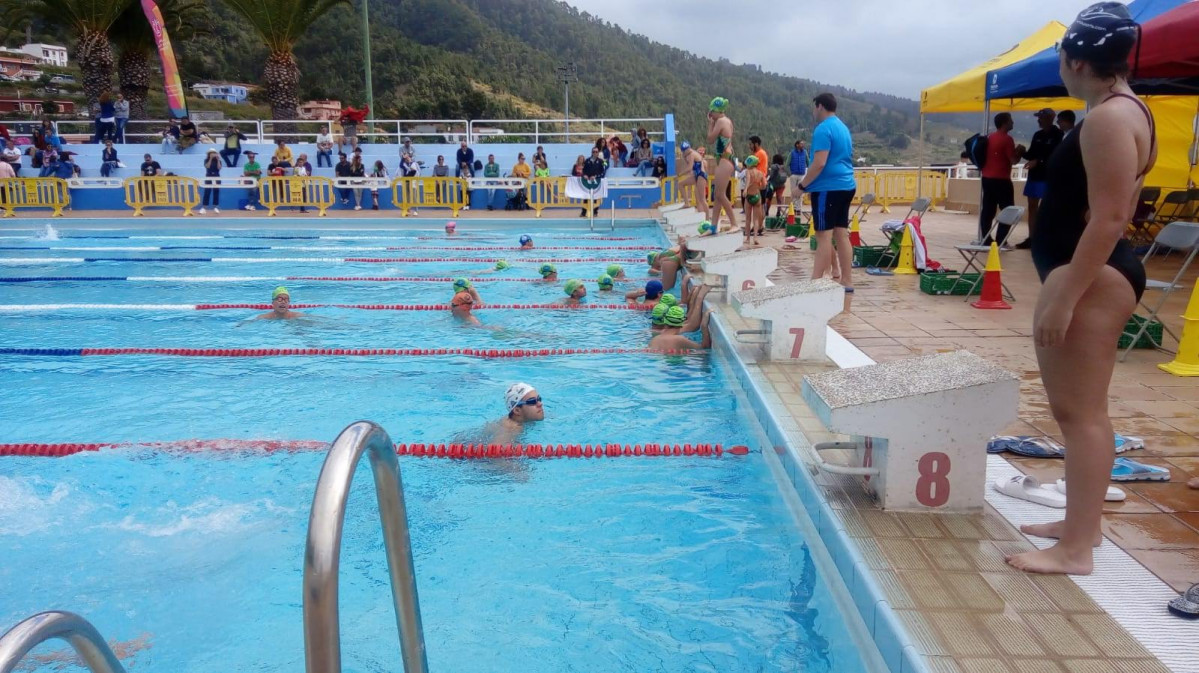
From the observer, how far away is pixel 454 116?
52.6 metres

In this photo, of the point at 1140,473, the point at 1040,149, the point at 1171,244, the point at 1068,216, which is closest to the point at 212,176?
the point at 1040,149

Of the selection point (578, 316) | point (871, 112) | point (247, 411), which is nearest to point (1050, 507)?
point (247, 411)

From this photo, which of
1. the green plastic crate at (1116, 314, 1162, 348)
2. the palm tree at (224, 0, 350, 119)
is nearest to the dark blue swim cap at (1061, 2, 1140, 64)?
the green plastic crate at (1116, 314, 1162, 348)

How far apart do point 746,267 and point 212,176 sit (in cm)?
1601

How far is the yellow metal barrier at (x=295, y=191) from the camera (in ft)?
60.2

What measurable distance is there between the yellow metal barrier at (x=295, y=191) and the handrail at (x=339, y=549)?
17.5m

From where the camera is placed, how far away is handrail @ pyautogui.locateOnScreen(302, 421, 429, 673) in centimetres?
140

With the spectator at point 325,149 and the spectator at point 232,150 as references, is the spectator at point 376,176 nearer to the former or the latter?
the spectator at point 325,149

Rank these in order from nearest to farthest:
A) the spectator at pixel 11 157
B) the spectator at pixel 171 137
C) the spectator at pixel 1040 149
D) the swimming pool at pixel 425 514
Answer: the swimming pool at pixel 425 514, the spectator at pixel 1040 149, the spectator at pixel 11 157, the spectator at pixel 171 137

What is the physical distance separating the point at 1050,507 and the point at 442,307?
6908 mm

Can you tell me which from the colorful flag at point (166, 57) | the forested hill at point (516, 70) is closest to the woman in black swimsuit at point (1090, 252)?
the colorful flag at point (166, 57)

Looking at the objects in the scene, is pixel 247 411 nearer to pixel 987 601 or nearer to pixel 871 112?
pixel 987 601

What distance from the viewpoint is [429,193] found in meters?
18.5

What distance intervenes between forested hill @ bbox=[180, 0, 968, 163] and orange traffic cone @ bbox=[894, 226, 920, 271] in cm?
2129
